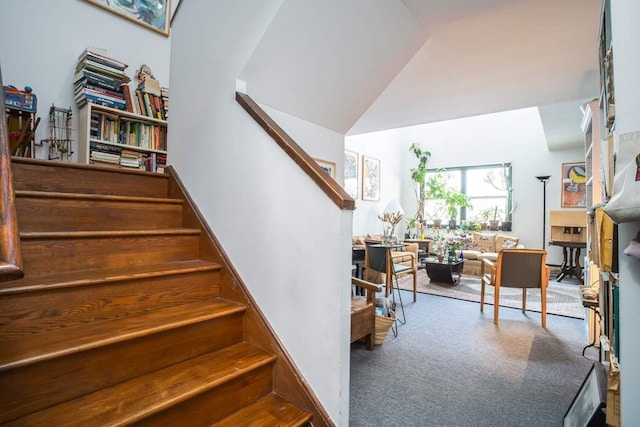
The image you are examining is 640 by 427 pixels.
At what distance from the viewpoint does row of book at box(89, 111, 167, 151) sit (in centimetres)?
289

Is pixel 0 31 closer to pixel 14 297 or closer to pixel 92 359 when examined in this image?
pixel 14 297

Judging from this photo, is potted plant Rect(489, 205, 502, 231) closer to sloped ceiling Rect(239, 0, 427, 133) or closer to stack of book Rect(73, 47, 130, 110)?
sloped ceiling Rect(239, 0, 427, 133)

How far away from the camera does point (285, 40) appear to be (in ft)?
5.73

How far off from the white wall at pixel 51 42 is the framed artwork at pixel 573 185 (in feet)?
25.9

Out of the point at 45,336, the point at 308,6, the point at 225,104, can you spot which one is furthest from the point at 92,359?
the point at 308,6

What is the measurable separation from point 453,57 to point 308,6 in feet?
4.79

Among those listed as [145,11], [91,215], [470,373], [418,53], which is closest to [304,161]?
[91,215]

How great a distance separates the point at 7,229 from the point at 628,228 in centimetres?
170

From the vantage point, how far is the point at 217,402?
4.01 ft

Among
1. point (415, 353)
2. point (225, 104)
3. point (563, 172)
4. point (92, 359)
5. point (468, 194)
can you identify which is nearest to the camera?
point (92, 359)

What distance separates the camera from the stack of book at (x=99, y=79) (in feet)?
9.25

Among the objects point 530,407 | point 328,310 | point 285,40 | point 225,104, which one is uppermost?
point 285,40

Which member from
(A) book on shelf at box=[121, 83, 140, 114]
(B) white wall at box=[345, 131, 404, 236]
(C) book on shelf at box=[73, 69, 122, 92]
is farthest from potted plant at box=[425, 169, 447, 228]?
(C) book on shelf at box=[73, 69, 122, 92]

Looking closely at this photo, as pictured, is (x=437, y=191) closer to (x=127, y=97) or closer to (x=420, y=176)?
(x=420, y=176)
